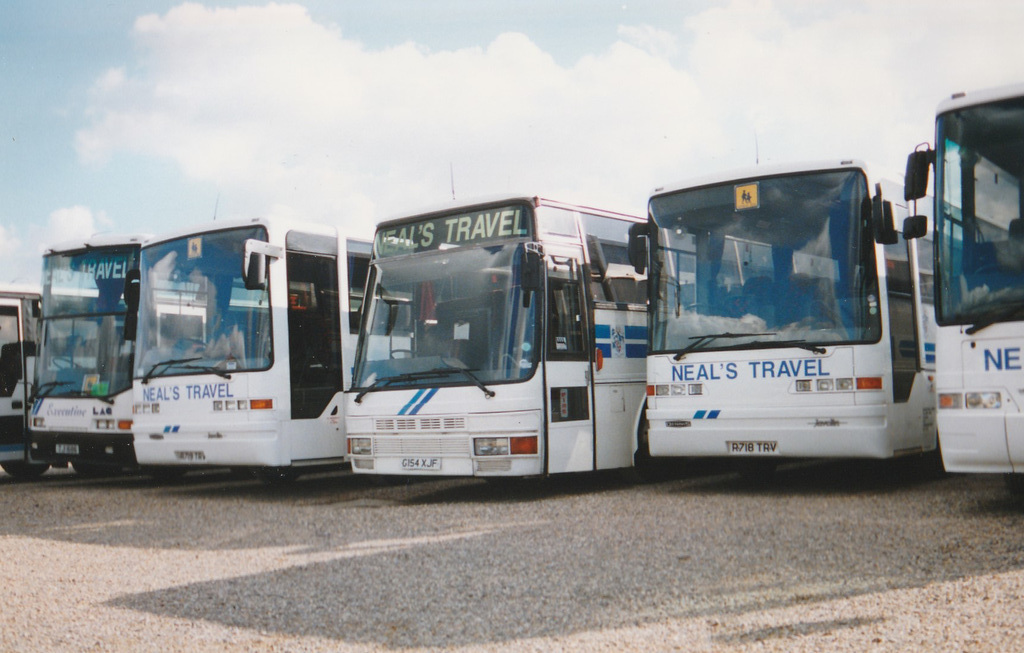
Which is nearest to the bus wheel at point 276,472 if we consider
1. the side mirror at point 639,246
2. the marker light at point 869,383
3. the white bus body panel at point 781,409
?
the white bus body panel at point 781,409

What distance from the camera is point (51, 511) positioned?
36.4 feet

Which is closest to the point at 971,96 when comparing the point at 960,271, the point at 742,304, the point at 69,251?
the point at 960,271

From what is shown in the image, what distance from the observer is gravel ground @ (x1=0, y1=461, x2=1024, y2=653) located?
516 centimetres

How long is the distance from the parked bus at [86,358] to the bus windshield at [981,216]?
31.6 ft

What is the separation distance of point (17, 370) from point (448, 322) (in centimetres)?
810

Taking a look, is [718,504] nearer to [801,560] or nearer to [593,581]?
[801,560]

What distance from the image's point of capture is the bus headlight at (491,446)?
10070 mm

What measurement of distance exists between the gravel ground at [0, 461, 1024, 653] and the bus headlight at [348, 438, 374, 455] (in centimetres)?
55

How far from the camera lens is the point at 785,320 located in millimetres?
9688

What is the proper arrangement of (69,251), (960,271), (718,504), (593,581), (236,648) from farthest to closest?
(69,251) < (718,504) < (960,271) < (593,581) < (236,648)

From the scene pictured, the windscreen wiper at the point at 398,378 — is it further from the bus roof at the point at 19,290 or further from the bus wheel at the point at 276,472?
the bus roof at the point at 19,290

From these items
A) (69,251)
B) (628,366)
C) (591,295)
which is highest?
(69,251)

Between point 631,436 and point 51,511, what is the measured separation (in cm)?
612

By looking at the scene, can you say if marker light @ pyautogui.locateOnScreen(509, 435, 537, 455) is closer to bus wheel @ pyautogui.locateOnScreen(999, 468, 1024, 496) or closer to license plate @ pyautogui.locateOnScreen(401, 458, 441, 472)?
license plate @ pyautogui.locateOnScreen(401, 458, 441, 472)
